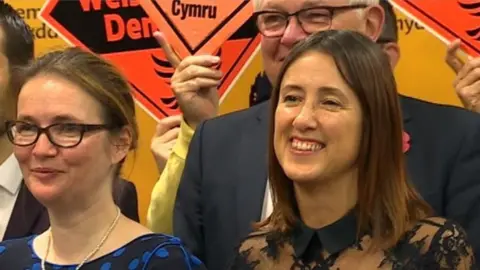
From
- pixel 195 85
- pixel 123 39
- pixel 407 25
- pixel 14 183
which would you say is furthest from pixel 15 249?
pixel 407 25

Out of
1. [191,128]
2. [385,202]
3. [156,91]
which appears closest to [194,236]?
[191,128]

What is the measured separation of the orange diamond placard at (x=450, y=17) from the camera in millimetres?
2338

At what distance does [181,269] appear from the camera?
1396 millimetres

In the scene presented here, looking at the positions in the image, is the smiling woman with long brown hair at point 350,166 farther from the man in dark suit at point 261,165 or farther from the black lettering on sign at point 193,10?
the black lettering on sign at point 193,10

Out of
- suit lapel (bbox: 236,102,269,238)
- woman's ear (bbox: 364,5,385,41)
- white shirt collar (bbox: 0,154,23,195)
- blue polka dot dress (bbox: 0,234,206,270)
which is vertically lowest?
white shirt collar (bbox: 0,154,23,195)

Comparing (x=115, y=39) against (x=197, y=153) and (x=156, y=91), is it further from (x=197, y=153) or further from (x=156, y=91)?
(x=197, y=153)

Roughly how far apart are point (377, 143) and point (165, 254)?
380 mm

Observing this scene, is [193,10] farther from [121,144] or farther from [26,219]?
[121,144]

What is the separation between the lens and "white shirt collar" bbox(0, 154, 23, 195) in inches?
75.5

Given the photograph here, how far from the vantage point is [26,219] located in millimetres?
1839

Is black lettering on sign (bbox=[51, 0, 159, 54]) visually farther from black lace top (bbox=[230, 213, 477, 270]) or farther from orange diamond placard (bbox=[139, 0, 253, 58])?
black lace top (bbox=[230, 213, 477, 270])

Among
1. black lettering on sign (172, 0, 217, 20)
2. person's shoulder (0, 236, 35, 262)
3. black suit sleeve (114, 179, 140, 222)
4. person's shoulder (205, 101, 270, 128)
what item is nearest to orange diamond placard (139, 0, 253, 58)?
black lettering on sign (172, 0, 217, 20)

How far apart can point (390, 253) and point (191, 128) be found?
84cm

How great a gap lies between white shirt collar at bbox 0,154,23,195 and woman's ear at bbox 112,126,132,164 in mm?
547
